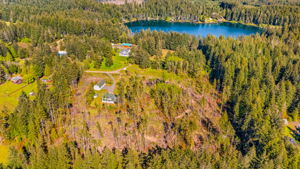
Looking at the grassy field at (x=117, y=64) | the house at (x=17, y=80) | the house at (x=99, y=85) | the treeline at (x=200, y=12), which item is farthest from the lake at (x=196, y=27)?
the house at (x=99, y=85)

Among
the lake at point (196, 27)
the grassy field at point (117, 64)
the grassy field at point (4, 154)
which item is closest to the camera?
the grassy field at point (4, 154)

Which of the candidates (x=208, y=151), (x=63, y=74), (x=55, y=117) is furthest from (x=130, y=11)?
(x=208, y=151)

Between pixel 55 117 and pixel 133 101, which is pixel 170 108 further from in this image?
pixel 55 117

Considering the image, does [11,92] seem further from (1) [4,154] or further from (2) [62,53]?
(2) [62,53]

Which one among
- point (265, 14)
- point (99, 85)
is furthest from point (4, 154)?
point (265, 14)

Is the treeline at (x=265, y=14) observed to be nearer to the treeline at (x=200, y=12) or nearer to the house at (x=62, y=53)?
the treeline at (x=200, y=12)

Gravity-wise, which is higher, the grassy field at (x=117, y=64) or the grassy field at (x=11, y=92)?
the grassy field at (x=117, y=64)
